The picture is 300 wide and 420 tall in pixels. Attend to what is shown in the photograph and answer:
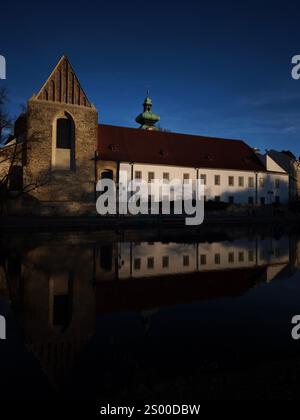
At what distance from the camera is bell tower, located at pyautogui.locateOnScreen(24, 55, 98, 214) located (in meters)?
36.0

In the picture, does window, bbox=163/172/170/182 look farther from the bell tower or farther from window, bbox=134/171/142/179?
the bell tower

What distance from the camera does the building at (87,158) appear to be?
3600 cm

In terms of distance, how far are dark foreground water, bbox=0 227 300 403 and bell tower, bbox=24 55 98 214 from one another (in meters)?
25.0

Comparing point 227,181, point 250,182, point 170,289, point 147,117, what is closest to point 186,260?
point 170,289

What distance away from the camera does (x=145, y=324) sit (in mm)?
6543

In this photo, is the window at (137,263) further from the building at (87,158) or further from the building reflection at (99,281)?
the building at (87,158)

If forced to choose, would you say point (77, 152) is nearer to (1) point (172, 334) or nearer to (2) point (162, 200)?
(2) point (162, 200)

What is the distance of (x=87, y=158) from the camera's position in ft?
126

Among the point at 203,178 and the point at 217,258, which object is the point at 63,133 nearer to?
the point at 203,178

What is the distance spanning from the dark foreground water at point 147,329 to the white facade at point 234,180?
97.5 feet

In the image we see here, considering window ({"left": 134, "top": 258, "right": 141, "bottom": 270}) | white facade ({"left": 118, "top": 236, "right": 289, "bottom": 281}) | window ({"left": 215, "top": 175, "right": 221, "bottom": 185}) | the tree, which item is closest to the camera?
white facade ({"left": 118, "top": 236, "right": 289, "bottom": 281})

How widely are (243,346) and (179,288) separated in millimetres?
3900

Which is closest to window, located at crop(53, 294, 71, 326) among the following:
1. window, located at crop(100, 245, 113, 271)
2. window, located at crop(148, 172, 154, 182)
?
window, located at crop(100, 245, 113, 271)
